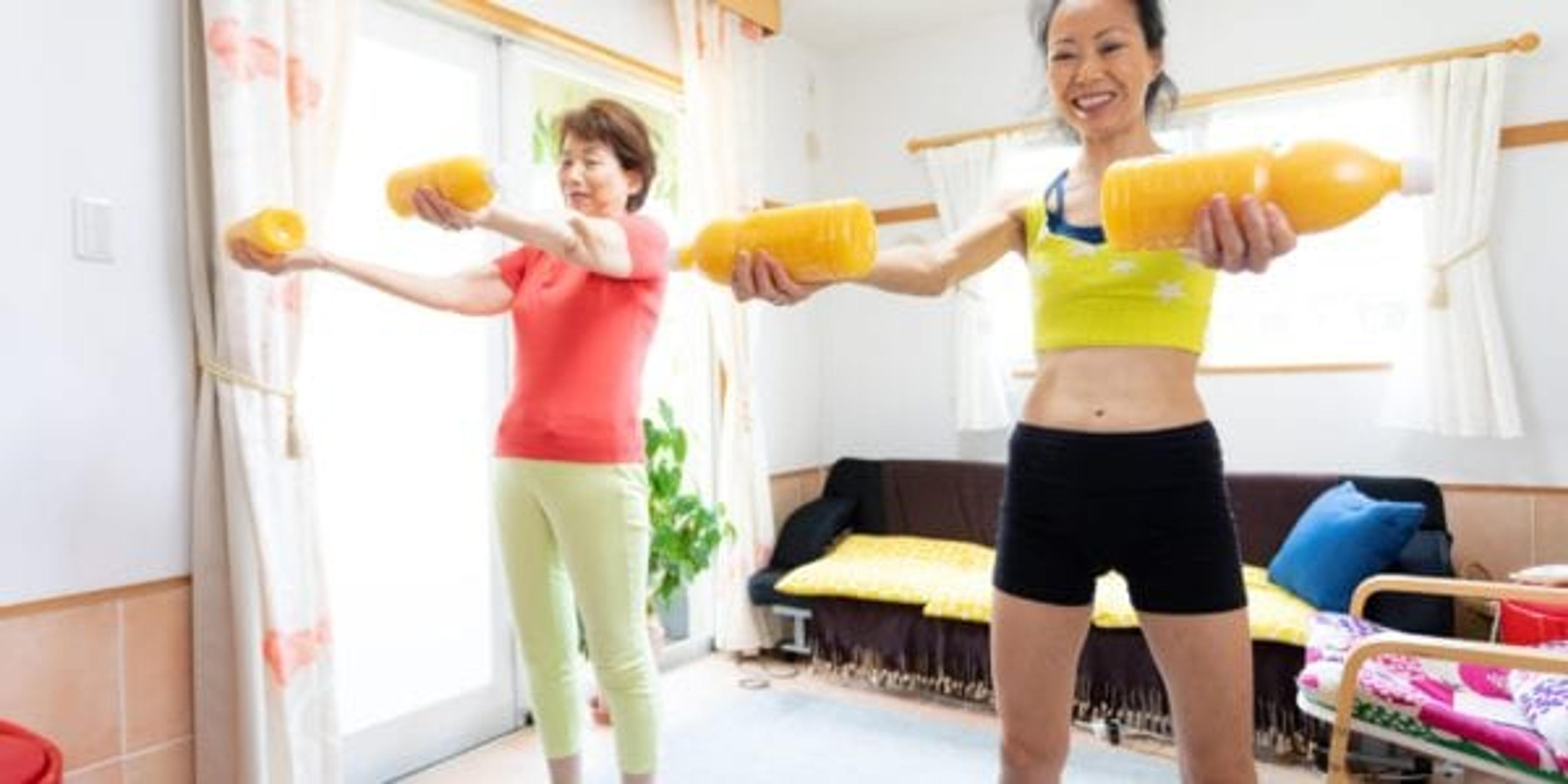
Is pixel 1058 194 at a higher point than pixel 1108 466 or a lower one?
higher

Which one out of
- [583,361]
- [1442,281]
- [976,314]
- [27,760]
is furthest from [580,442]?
[1442,281]

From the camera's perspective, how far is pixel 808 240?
1127 mm

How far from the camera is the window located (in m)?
3.06

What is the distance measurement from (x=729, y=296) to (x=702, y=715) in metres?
1.41

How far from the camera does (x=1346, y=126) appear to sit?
316cm

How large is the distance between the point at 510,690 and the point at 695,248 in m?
1.95

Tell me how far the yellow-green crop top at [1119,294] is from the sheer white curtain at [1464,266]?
2233 millimetres

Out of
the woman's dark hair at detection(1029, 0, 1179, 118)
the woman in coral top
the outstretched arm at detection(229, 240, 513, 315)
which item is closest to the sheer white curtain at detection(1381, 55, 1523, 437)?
the woman's dark hair at detection(1029, 0, 1179, 118)

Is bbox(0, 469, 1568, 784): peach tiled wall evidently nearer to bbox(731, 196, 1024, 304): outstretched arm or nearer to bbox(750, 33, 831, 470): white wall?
bbox(731, 196, 1024, 304): outstretched arm

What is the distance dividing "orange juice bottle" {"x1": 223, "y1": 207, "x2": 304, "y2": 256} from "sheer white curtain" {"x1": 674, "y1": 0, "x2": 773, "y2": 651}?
5.95 feet

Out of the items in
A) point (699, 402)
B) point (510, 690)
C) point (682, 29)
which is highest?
point (682, 29)

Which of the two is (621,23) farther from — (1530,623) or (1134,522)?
(1530,623)

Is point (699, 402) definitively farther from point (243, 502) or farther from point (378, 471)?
point (243, 502)

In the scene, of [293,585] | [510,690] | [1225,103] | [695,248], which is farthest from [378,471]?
[1225,103]
